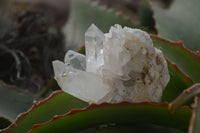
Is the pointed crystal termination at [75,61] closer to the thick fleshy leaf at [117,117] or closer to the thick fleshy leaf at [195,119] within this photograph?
the thick fleshy leaf at [117,117]

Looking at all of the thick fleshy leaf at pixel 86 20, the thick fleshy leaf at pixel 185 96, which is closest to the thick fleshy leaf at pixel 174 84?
the thick fleshy leaf at pixel 185 96

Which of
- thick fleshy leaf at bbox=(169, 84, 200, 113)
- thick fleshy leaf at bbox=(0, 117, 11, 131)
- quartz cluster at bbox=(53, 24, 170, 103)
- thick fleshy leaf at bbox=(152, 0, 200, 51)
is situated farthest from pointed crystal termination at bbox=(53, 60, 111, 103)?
thick fleshy leaf at bbox=(152, 0, 200, 51)

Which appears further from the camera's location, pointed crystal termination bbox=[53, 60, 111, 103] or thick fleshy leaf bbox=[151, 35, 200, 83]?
thick fleshy leaf bbox=[151, 35, 200, 83]

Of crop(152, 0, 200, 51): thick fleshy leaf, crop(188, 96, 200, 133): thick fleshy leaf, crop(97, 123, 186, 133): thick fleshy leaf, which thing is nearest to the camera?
crop(188, 96, 200, 133): thick fleshy leaf

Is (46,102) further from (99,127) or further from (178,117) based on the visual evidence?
(178,117)

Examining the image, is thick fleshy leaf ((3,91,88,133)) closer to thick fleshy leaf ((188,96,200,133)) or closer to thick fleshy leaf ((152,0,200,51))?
thick fleshy leaf ((188,96,200,133))

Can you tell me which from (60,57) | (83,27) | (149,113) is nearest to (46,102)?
(149,113)

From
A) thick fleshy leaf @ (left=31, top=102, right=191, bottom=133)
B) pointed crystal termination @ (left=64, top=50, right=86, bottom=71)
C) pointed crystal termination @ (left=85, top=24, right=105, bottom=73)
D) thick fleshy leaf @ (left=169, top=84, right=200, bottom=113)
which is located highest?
pointed crystal termination @ (left=85, top=24, right=105, bottom=73)
